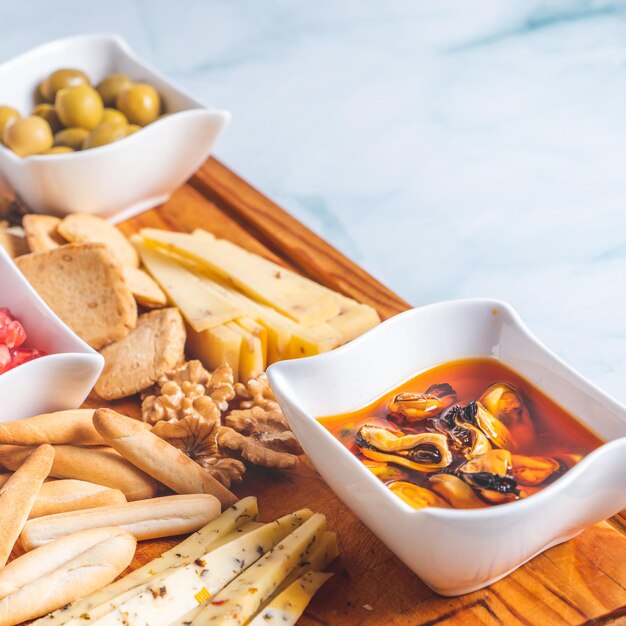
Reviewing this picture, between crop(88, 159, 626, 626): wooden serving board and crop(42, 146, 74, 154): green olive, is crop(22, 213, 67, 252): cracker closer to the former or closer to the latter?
crop(42, 146, 74, 154): green olive

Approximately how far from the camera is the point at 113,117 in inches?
85.2

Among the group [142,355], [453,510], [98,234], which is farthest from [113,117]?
[453,510]

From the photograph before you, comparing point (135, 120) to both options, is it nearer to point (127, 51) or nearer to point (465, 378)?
point (127, 51)

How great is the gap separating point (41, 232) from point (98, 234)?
113 millimetres

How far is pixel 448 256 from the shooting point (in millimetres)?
2527

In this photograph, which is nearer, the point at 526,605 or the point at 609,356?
the point at 526,605

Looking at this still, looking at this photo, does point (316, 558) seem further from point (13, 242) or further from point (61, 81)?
point (61, 81)

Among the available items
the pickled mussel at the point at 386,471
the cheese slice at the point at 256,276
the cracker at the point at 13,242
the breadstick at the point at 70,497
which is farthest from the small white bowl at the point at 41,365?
the pickled mussel at the point at 386,471

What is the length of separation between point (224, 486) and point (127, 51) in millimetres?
1280

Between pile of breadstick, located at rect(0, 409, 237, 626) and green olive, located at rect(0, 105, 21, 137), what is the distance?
34.5 inches

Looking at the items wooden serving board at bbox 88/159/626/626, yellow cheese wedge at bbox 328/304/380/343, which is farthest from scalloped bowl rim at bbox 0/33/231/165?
wooden serving board at bbox 88/159/626/626

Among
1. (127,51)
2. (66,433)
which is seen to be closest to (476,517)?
(66,433)

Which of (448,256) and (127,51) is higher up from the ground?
(127,51)

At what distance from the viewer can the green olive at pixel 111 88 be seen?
2.28m
